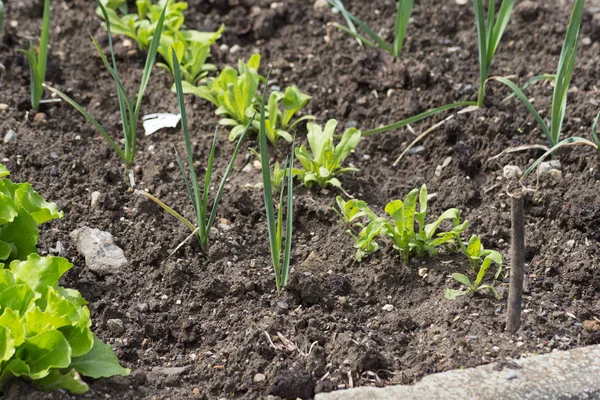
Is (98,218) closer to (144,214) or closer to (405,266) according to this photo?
(144,214)

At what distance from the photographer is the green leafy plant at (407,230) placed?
244 cm

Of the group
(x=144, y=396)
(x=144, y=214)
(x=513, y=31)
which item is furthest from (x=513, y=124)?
(x=144, y=396)

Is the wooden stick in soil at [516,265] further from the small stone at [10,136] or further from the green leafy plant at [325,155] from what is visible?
the small stone at [10,136]

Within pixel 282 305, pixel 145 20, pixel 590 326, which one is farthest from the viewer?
pixel 145 20

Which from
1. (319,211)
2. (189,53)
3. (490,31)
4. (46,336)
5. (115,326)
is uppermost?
(490,31)

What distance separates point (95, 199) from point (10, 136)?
47 cm

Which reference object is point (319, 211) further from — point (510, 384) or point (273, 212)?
point (510, 384)

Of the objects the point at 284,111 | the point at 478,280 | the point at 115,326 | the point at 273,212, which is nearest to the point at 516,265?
the point at 478,280

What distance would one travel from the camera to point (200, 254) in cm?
262

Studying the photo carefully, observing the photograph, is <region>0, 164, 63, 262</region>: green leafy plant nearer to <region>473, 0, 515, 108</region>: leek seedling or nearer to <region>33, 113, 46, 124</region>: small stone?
<region>33, 113, 46, 124</region>: small stone

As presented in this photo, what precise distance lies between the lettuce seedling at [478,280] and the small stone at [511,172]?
509 mm

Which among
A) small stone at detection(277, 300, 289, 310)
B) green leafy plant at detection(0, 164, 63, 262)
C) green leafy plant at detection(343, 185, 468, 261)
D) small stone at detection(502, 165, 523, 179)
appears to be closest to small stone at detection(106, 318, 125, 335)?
green leafy plant at detection(0, 164, 63, 262)

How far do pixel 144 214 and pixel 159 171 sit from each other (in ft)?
0.80

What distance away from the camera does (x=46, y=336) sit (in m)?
1.94
